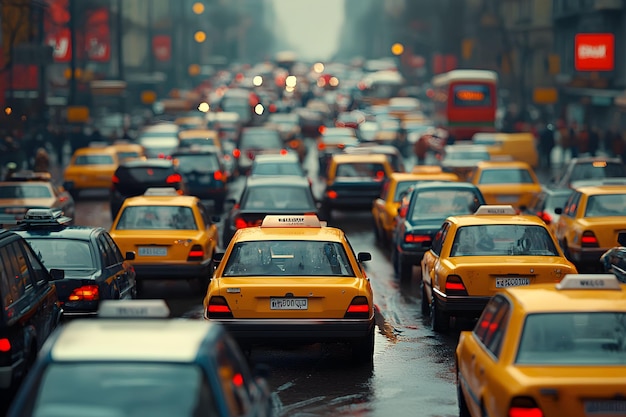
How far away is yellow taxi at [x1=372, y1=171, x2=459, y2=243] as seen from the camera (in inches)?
990

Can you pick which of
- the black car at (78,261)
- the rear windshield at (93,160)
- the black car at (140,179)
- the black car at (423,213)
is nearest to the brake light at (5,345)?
the black car at (78,261)

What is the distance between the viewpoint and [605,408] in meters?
8.34

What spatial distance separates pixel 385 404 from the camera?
1202cm

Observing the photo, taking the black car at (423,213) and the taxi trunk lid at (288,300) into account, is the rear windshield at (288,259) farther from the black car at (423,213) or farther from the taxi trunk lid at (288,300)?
the black car at (423,213)

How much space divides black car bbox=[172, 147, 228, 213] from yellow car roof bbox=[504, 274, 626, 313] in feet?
81.7

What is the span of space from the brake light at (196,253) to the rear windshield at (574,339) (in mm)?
10462

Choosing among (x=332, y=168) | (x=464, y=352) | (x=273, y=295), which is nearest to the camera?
(x=464, y=352)

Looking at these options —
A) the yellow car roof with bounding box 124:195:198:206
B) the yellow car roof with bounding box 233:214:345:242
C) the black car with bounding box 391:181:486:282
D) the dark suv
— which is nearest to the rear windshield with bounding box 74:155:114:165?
the black car with bounding box 391:181:486:282

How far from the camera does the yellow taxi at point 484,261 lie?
14.9 m

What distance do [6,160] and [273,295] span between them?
3381 cm

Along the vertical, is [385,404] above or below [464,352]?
below

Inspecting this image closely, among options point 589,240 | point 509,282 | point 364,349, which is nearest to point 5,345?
point 364,349

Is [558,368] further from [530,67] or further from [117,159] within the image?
[530,67]

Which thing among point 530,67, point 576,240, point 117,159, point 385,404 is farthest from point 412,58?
point 385,404
